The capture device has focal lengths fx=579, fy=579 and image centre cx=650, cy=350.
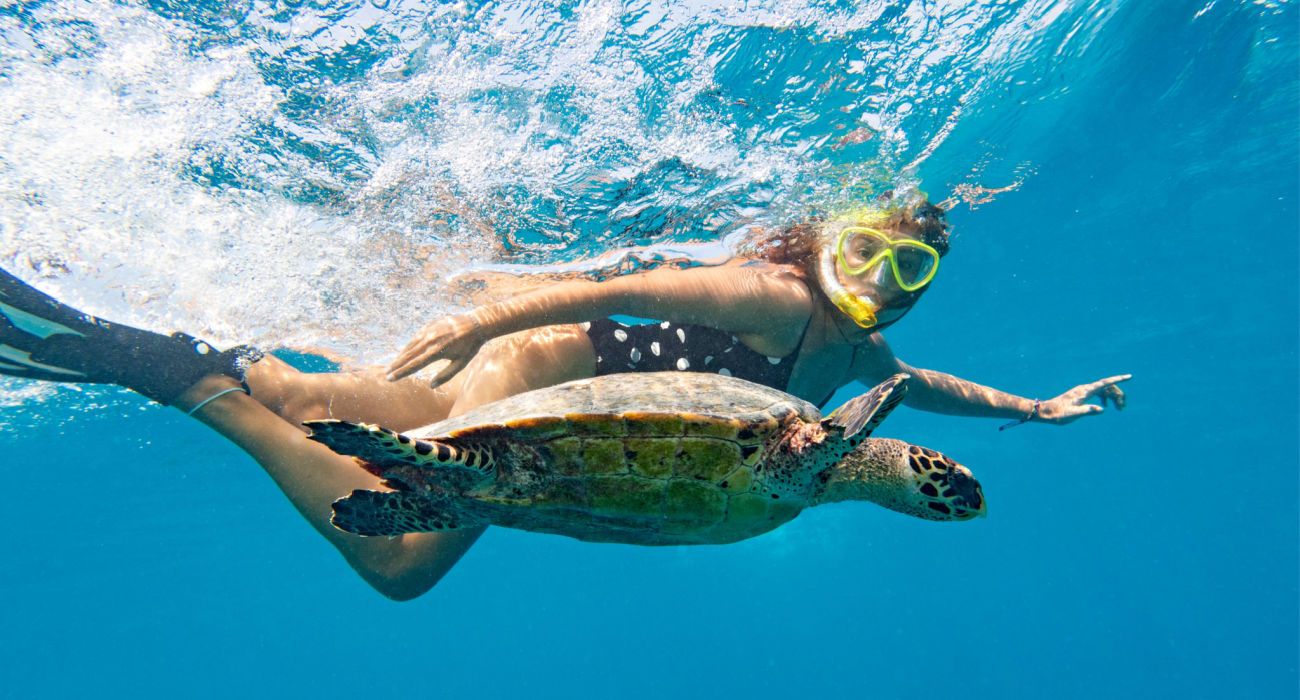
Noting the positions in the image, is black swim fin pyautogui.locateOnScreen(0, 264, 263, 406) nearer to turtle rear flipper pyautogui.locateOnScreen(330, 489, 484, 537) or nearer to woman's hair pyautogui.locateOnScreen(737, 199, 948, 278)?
turtle rear flipper pyautogui.locateOnScreen(330, 489, 484, 537)

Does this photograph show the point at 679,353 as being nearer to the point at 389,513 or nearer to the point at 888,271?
the point at 888,271

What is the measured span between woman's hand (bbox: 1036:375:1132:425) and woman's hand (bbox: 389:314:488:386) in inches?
228

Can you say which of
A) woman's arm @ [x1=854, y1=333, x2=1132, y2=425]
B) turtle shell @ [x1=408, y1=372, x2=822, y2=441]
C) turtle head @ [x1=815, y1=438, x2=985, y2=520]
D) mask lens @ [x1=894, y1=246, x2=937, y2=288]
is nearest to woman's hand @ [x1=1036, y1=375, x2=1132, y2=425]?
woman's arm @ [x1=854, y1=333, x2=1132, y2=425]

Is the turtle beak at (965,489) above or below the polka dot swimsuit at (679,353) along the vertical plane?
below

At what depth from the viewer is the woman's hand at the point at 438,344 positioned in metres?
3.65

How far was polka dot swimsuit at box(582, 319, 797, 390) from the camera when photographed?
16.8 feet

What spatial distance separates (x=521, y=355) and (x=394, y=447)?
9.26ft

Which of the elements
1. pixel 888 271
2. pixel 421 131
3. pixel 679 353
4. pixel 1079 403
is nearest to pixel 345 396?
pixel 421 131

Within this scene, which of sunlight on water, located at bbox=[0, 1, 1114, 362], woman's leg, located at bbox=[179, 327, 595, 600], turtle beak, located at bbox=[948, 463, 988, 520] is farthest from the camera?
sunlight on water, located at bbox=[0, 1, 1114, 362]

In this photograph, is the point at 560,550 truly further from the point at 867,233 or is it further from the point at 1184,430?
the point at 867,233

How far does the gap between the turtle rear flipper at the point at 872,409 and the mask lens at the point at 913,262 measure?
9.54 ft

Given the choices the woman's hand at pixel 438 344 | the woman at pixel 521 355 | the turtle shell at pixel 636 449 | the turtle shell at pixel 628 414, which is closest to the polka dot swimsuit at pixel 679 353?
the woman at pixel 521 355

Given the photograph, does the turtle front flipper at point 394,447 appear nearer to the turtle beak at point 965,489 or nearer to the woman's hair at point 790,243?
the turtle beak at point 965,489

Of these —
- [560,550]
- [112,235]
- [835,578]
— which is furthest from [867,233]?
[835,578]
